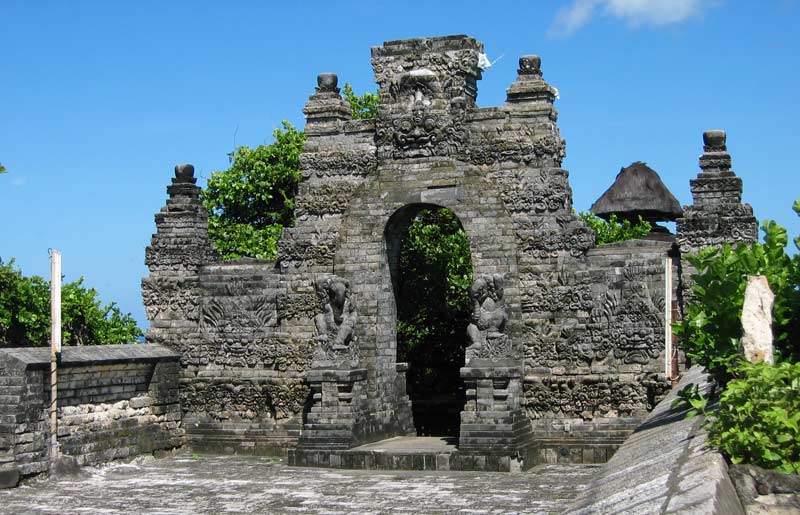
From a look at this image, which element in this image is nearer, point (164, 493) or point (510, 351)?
point (164, 493)

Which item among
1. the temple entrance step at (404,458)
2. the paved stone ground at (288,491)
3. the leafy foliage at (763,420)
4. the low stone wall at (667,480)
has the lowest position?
the paved stone ground at (288,491)

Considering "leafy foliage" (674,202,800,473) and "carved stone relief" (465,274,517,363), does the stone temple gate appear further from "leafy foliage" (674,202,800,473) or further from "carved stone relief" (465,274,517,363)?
"leafy foliage" (674,202,800,473)

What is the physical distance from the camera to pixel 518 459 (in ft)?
47.9

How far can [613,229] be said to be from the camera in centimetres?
2470

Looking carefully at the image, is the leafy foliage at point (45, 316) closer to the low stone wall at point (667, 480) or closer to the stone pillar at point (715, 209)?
the stone pillar at point (715, 209)

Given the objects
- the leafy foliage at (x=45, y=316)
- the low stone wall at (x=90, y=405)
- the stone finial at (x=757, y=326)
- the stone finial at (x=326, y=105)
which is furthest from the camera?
the leafy foliage at (x=45, y=316)

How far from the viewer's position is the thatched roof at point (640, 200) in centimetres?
2689

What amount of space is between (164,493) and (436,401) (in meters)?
7.78

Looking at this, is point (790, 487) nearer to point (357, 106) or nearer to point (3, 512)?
point (3, 512)

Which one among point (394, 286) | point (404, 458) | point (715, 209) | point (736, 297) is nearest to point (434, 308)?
point (394, 286)

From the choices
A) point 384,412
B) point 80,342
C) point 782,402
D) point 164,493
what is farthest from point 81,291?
point 782,402

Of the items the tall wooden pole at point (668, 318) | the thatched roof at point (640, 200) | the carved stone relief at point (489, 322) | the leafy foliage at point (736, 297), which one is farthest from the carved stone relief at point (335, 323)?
the thatched roof at point (640, 200)

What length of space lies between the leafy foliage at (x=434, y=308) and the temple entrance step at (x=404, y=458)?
4.64 m

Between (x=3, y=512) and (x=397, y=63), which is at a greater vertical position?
(x=397, y=63)
